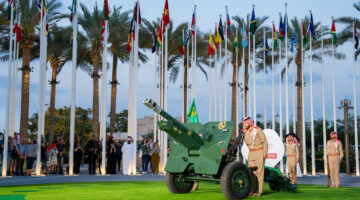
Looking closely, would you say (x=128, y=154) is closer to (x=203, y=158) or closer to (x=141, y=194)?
(x=141, y=194)

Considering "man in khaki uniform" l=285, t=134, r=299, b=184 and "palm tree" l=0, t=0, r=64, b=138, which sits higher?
"palm tree" l=0, t=0, r=64, b=138

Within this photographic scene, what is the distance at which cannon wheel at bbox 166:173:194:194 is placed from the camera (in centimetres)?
972

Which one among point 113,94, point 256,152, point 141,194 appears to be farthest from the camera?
point 113,94

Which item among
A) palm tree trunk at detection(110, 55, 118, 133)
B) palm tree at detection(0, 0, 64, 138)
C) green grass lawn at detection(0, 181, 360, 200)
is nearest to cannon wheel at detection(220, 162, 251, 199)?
green grass lawn at detection(0, 181, 360, 200)

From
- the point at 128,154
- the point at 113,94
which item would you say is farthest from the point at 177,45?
the point at 128,154

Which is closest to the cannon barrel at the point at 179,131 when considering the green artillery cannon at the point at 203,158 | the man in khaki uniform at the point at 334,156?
the green artillery cannon at the point at 203,158

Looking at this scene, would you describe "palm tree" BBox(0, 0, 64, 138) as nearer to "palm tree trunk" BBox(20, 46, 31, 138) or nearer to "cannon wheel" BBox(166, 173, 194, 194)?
→ "palm tree trunk" BBox(20, 46, 31, 138)

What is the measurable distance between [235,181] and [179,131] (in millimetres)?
1544

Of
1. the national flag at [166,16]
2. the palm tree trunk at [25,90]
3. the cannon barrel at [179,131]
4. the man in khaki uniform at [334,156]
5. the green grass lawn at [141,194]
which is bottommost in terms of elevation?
the green grass lawn at [141,194]

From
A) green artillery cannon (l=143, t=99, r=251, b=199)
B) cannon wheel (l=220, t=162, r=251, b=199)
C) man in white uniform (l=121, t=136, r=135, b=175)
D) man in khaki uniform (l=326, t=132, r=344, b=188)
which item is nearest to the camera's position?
cannon wheel (l=220, t=162, r=251, b=199)

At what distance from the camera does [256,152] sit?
9.53 metres

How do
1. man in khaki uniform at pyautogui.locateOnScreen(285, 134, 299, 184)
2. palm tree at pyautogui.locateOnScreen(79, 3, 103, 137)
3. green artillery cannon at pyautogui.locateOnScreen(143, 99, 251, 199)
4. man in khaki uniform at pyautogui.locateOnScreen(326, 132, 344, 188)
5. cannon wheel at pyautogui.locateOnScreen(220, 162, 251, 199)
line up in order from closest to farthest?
cannon wheel at pyautogui.locateOnScreen(220, 162, 251, 199) → green artillery cannon at pyautogui.locateOnScreen(143, 99, 251, 199) → man in khaki uniform at pyautogui.locateOnScreen(326, 132, 344, 188) → man in khaki uniform at pyautogui.locateOnScreen(285, 134, 299, 184) → palm tree at pyautogui.locateOnScreen(79, 3, 103, 137)

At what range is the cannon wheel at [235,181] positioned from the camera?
839cm

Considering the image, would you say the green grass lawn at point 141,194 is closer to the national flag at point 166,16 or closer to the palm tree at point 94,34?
the national flag at point 166,16
